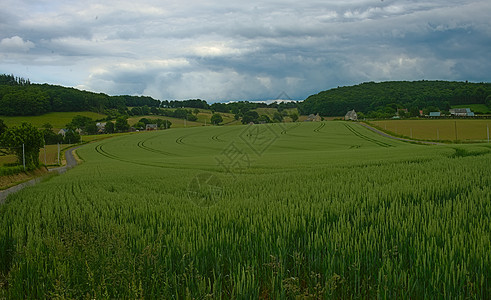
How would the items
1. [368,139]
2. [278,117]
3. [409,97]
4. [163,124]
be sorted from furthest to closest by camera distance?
[409,97], [163,124], [368,139], [278,117]

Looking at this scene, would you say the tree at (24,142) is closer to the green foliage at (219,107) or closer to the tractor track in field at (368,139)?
the tractor track in field at (368,139)

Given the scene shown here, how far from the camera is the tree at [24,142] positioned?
94.9 feet

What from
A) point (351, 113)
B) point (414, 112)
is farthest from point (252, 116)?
point (414, 112)

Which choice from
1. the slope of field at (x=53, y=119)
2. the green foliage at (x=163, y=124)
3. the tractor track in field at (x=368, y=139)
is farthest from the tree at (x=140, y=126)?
the tractor track in field at (x=368, y=139)

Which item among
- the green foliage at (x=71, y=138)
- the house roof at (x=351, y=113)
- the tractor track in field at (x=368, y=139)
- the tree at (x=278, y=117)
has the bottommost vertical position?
the tractor track in field at (x=368, y=139)

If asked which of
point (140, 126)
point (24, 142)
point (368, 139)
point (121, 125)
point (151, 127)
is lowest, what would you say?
point (368, 139)

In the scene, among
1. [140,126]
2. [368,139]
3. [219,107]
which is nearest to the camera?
[368,139]

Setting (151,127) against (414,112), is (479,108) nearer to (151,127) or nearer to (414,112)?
(414,112)

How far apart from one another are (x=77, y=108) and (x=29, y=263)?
13167 centimetres

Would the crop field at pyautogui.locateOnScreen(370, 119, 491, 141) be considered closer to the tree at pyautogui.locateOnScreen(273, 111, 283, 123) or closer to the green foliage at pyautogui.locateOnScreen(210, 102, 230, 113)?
the tree at pyautogui.locateOnScreen(273, 111, 283, 123)

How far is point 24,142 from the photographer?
2931 cm

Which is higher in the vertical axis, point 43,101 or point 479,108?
point 43,101

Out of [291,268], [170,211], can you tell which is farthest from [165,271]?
[170,211]

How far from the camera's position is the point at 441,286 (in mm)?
3355
